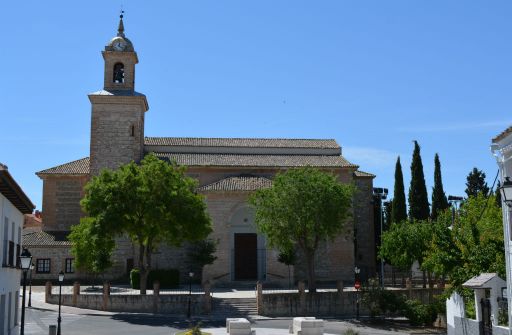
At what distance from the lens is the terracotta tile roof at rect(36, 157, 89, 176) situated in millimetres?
45750

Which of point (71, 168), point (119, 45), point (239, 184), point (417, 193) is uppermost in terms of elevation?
point (119, 45)

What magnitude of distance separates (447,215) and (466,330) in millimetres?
14782

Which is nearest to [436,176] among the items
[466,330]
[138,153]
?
[138,153]

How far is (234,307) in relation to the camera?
3378cm

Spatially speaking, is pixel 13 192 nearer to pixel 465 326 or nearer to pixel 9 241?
pixel 9 241

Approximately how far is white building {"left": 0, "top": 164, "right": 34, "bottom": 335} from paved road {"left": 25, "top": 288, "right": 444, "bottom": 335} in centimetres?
310

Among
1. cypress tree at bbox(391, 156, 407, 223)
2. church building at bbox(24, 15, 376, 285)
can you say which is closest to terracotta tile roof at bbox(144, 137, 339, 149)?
church building at bbox(24, 15, 376, 285)

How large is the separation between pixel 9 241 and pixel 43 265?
22566mm

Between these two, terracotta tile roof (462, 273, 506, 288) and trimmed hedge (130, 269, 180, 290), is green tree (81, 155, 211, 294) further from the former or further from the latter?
terracotta tile roof (462, 273, 506, 288)

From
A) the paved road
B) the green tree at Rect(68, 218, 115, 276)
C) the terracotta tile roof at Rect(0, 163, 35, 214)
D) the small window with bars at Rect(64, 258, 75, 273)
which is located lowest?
the paved road

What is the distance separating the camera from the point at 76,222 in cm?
4534

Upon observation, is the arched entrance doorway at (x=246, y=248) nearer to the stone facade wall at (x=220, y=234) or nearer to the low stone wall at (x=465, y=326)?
the stone facade wall at (x=220, y=234)

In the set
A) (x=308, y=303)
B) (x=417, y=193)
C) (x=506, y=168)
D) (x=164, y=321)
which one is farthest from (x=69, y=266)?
(x=506, y=168)

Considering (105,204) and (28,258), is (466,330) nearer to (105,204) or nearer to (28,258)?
(28,258)
